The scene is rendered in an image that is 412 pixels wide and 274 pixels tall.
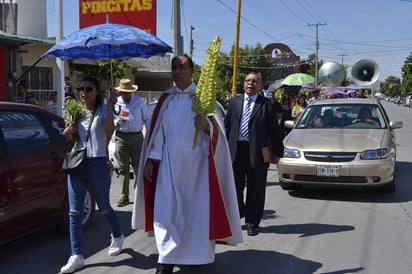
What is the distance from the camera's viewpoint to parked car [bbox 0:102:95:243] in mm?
4555

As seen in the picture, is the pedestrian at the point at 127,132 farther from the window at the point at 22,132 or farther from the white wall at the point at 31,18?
the white wall at the point at 31,18

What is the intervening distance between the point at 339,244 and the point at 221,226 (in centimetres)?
171

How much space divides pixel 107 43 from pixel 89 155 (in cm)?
148

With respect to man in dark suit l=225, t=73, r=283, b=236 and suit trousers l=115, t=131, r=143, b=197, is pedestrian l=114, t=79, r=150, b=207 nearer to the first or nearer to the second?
suit trousers l=115, t=131, r=143, b=197

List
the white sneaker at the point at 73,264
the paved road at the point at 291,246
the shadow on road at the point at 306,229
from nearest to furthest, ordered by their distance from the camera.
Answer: the white sneaker at the point at 73,264 → the paved road at the point at 291,246 → the shadow on road at the point at 306,229

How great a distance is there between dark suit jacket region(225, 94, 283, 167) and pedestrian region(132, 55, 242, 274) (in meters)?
1.35

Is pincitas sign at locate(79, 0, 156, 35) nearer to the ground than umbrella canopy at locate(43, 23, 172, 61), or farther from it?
farther from it

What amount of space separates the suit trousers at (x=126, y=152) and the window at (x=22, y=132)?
195 cm

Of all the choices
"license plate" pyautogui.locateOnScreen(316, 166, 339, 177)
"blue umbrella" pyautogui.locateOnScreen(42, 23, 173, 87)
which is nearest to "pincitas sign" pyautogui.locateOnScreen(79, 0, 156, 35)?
"blue umbrella" pyautogui.locateOnScreen(42, 23, 173, 87)

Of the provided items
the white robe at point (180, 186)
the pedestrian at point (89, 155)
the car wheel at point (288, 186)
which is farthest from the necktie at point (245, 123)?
the car wheel at point (288, 186)

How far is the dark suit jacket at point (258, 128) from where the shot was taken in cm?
559

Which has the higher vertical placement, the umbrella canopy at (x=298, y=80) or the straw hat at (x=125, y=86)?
the umbrella canopy at (x=298, y=80)

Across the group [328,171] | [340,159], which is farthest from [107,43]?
[340,159]

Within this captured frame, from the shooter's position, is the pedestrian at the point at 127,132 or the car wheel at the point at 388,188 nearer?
the pedestrian at the point at 127,132
